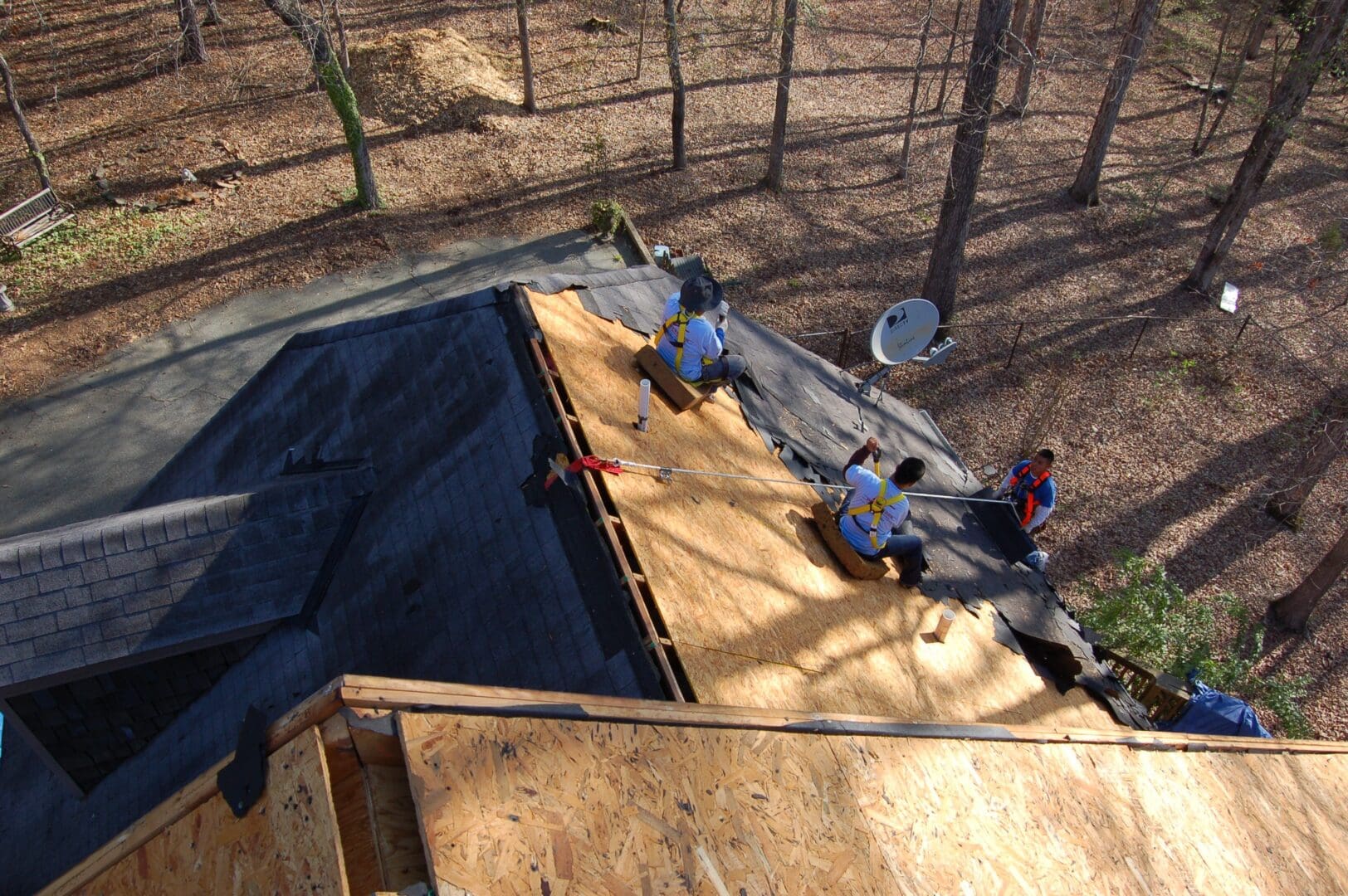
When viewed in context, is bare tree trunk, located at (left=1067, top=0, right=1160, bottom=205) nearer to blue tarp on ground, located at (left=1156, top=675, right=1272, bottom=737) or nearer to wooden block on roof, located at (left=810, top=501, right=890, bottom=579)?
blue tarp on ground, located at (left=1156, top=675, right=1272, bottom=737)

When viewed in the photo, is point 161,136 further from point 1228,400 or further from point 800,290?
point 1228,400

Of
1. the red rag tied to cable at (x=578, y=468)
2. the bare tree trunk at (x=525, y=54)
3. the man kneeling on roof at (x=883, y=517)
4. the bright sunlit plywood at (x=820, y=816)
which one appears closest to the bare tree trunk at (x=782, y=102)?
the bare tree trunk at (x=525, y=54)

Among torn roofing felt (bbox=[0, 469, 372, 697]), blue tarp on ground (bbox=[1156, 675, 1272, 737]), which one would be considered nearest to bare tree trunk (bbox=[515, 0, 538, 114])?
torn roofing felt (bbox=[0, 469, 372, 697])

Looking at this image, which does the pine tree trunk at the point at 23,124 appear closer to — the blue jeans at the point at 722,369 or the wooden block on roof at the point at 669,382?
the wooden block on roof at the point at 669,382

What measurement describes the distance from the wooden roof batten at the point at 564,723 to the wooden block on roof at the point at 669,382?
4197 mm

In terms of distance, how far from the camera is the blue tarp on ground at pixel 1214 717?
8.90 m

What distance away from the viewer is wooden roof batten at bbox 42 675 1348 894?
3.63 metres

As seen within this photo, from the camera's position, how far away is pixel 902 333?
11.1 metres

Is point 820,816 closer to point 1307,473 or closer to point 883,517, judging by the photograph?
point 883,517

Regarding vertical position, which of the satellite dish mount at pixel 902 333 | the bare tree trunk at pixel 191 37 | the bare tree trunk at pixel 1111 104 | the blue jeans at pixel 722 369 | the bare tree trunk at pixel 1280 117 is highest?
the bare tree trunk at pixel 191 37

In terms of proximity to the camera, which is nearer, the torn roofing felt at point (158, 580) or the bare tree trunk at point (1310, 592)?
the torn roofing felt at point (158, 580)

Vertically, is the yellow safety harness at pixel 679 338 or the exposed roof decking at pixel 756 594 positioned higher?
the yellow safety harness at pixel 679 338

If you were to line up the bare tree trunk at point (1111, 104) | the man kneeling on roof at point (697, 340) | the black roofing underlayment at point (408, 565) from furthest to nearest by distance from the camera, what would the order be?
the bare tree trunk at point (1111, 104) < the man kneeling on roof at point (697, 340) < the black roofing underlayment at point (408, 565)

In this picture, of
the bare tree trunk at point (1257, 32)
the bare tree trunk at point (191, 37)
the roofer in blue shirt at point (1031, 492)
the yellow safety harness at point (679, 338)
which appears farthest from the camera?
the bare tree trunk at point (1257, 32)
